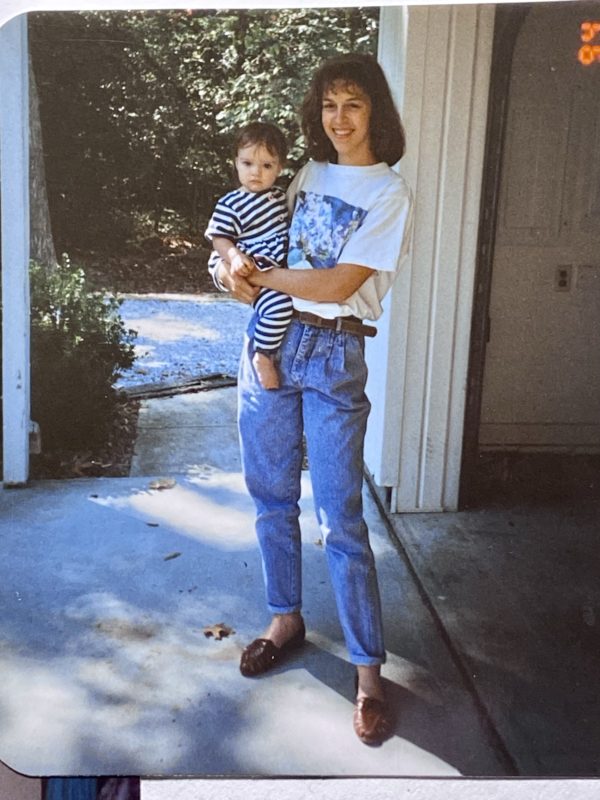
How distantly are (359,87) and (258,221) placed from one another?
0.32 metres

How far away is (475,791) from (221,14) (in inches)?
66.7

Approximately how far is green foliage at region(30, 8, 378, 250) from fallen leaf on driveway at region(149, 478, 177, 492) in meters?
0.53

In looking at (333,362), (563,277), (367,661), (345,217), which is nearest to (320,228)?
(345,217)

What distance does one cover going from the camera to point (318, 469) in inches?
76.2

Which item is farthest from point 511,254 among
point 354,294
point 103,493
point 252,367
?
point 103,493

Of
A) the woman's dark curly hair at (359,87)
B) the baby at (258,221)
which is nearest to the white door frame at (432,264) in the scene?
the woman's dark curly hair at (359,87)

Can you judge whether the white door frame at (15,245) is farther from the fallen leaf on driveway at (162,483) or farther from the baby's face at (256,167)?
the baby's face at (256,167)

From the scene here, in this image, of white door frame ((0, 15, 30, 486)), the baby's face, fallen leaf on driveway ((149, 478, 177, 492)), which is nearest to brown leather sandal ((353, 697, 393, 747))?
fallen leaf on driveway ((149, 478, 177, 492))

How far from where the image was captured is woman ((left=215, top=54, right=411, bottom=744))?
1.80 meters

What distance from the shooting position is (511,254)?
2.22 m

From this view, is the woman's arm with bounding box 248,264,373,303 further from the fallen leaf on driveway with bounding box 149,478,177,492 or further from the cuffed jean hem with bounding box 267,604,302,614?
the cuffed jean hem with bounding box 267,604,302,614

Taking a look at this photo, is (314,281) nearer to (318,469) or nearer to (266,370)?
(266,370)

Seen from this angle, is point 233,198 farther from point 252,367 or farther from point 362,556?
point 362,556

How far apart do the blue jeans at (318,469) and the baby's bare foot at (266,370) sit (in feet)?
0.05
